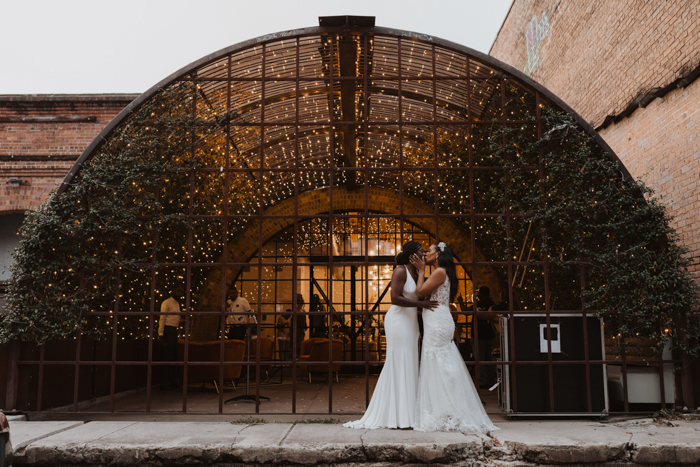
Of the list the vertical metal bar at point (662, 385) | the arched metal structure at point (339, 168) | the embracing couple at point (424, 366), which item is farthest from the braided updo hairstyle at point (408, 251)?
the vertical metal bar at point (662, 385)

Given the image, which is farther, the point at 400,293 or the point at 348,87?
the point at 348,87

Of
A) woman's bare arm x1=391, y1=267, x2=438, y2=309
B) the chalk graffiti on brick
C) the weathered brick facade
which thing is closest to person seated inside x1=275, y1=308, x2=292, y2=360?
woman's bare arm x1=391, y1=267, x2=438, y2=309

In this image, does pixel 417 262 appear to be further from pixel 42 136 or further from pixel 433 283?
pixel 42 136

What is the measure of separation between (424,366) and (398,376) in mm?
298

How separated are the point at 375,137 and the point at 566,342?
6.02 metres

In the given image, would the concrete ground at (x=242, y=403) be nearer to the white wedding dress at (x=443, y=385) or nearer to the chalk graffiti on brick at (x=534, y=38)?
the white wedding dress at (x=443, y=385)

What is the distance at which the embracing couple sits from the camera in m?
5.53

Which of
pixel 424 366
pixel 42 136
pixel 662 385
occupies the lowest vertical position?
pixel 662 385

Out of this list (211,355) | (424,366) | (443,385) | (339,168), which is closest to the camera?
(443,385)

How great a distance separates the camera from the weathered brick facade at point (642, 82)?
22.9 ft

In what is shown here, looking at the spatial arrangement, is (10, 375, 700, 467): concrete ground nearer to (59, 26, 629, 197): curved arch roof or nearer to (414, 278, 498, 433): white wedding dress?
(414, 278, 498, 433): white wedding dress

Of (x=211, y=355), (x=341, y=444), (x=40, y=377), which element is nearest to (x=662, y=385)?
(x=341, y=444)

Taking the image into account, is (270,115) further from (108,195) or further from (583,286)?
(583,286)

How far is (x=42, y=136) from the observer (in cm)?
1053
